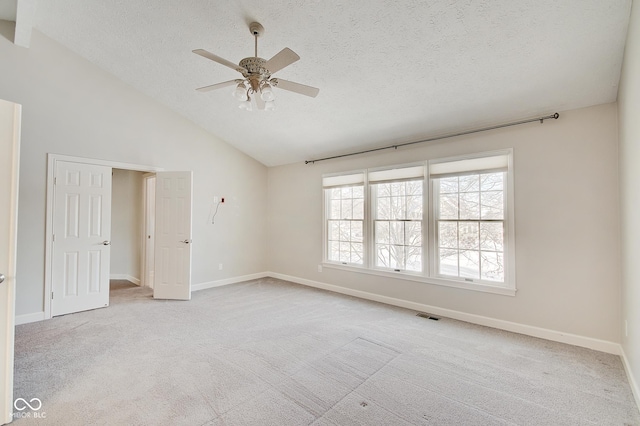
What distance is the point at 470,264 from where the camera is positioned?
377 cm

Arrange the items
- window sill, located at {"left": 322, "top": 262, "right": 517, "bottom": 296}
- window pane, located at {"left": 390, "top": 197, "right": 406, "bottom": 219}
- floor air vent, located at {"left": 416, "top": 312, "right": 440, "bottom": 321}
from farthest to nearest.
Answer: window pane, located at {"left": 390, "top": 197, "right": 406, "bottom": 219}, floor air vent, located at {"left": 416, "top": 312, "right": 440, "bottom": 321}, window sill, located at {"left": 322, "top": 262, "right": 517, "bottom": 296}

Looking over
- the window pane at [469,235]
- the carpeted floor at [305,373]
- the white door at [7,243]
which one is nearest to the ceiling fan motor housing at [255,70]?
the white door at [7,243]

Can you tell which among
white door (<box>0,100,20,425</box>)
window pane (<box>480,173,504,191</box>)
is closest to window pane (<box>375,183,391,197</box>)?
window pane (<box>480,173,504,191</box>)

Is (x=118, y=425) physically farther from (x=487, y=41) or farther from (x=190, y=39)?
(x=487, y=41)

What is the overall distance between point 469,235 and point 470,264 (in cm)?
38

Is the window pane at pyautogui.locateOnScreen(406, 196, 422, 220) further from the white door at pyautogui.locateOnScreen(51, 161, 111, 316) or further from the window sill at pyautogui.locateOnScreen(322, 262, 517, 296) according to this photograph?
the white door at pyautogui.locateOnScreen(51, 161, 111, 316)

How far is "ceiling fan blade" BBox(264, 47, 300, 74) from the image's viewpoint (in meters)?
2.15

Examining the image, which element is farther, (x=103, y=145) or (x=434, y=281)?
(x=103, y=145)

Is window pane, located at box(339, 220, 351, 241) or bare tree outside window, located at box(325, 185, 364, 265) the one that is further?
window pane, located at box(339, 220, 351, 241)

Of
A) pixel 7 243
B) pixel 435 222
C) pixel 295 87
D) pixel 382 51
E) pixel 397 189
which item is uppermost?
pixel 382 51

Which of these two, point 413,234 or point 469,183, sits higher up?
point 469,183

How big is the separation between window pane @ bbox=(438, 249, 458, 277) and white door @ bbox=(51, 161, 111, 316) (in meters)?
4.92

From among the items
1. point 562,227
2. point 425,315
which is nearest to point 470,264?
point 425,315

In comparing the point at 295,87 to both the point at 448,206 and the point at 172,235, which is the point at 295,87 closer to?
the point at 448,206
